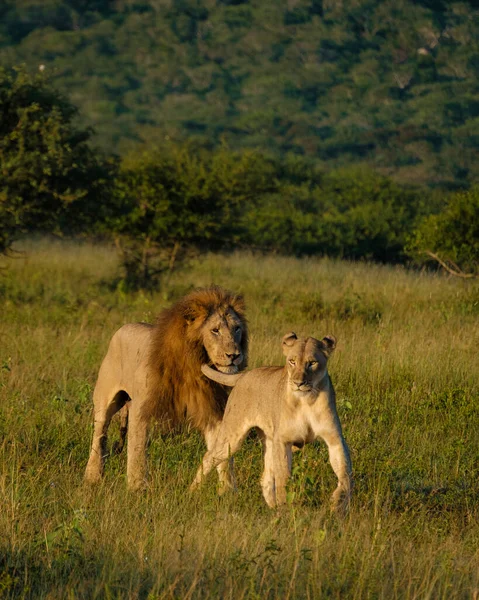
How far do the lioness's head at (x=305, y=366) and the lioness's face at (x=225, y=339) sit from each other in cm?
80

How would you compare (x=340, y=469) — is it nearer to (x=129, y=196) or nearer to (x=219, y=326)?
(x=219, y=326)

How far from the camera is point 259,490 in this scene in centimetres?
584

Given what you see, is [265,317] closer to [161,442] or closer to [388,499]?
[161,442]

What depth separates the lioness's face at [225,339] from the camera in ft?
19.5

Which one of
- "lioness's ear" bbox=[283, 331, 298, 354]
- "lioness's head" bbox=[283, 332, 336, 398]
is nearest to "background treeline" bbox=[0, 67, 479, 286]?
"lioness's ear" bbox=[283, 331, 298, 354]

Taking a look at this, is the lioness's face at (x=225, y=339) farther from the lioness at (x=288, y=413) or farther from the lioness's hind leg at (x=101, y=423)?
the lioness's hind leg at (x=101, y=423)

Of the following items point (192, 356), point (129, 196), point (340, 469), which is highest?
point (129, 196)

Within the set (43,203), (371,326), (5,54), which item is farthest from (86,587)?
(5,54)

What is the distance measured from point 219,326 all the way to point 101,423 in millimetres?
1254

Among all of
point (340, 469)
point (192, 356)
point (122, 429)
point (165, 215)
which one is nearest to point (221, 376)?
point (192, 356)

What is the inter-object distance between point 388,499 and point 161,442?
5.61 feet

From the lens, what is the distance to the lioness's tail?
5.84m

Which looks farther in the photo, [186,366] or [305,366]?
[186,366]

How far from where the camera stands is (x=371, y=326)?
11.8m
